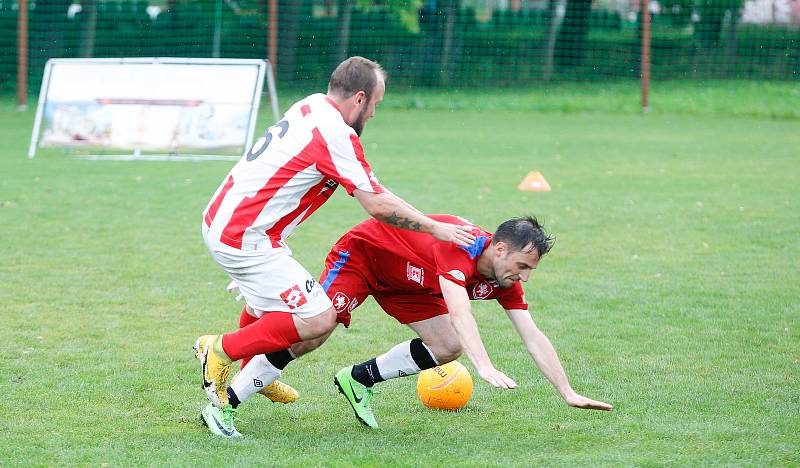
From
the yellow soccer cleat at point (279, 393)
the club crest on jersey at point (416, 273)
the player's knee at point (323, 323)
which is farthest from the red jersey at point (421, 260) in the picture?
the yellow soccer cleat at point (279, 393)

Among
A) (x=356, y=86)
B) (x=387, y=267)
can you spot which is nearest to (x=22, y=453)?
(x=387, y=267)

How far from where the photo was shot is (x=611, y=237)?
10.2m

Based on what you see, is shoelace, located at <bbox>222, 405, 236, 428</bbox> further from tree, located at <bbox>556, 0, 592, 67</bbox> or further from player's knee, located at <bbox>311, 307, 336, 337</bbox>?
tree, located at <bbox>556, 0, 592, 67</bbox>

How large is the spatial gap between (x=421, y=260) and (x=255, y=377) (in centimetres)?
96

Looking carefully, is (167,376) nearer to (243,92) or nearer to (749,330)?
(749,330)

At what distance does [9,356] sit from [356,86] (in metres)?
2.93

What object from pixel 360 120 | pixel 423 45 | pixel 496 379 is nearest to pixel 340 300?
pixel 360 120

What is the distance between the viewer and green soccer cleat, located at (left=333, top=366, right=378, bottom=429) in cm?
517

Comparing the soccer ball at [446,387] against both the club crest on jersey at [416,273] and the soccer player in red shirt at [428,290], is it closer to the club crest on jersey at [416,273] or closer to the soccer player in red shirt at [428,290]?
the soccer player in red shirt at [428,290]

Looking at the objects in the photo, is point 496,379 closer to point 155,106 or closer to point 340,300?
point 340,300

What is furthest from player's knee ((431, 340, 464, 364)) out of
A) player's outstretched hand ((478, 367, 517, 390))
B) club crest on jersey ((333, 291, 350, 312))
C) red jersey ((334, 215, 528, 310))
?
player's outstretched hand ((478, 367, 517, 390))

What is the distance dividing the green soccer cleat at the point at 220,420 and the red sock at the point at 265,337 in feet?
0.88

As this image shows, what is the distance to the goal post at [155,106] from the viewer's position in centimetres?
1584

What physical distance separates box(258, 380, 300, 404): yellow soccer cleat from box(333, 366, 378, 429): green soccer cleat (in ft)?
0.79
